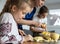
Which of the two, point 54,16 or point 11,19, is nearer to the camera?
point 11,19

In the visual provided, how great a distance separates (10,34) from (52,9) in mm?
4158

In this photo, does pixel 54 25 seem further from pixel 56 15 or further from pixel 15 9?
pixel 15 9

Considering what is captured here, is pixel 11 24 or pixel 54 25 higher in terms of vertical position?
pixel 11 24

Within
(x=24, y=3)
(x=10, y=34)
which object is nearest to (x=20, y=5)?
(x=24, y=3)

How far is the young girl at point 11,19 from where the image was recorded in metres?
0.76

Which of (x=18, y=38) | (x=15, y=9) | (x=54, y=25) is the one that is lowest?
(x=54, y=25)

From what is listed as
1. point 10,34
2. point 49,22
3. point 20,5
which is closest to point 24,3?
point 20,5

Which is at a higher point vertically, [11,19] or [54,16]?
[11,19]

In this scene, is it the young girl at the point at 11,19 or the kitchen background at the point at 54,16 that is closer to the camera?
the young girl at the point at 11,19

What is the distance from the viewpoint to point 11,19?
0.80m

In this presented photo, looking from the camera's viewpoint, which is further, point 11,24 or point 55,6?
point 55,6

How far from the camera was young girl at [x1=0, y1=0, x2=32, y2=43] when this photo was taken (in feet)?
2.49

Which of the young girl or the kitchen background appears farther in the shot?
the kitchen background

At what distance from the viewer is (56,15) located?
15.6ft
